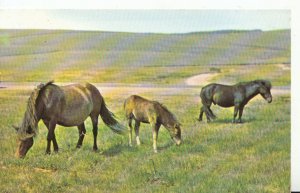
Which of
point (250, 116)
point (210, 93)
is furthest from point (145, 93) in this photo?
point (250, 116)

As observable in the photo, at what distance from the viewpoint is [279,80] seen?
3.41 m

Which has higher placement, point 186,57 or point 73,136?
point 186,57

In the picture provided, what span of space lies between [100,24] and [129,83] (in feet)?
1.15

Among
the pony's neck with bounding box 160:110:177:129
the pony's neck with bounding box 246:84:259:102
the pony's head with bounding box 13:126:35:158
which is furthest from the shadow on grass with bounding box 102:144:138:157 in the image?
the pony's neck with bounding box 246:84:259:102

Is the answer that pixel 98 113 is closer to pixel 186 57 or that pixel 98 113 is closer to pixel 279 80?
pixel 186 57

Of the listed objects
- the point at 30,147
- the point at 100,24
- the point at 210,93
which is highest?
the point at 100,24

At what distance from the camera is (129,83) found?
3.46 meters

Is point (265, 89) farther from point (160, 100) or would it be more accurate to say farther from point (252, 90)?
point (160, 100)

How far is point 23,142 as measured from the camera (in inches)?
135

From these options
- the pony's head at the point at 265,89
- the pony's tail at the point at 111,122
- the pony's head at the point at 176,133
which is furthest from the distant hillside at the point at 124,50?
the pony's head at the point at 176,133

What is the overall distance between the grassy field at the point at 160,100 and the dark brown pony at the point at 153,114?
3cm

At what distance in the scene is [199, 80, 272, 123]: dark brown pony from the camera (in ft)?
11.3

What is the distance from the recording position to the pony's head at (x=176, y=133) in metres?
3.47

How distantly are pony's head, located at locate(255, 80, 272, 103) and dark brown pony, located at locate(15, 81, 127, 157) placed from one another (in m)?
0.76
